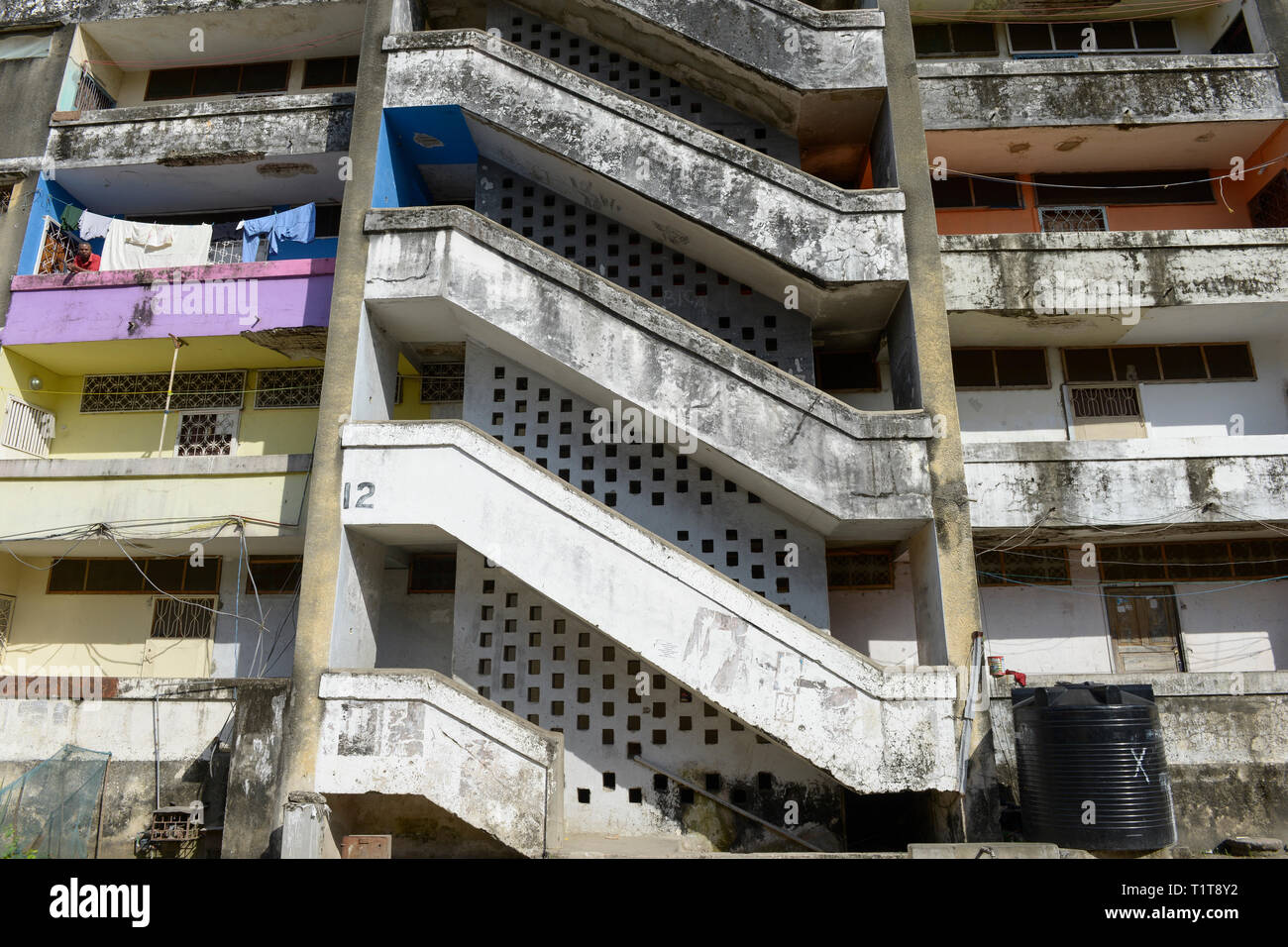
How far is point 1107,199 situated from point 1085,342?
2767 mm

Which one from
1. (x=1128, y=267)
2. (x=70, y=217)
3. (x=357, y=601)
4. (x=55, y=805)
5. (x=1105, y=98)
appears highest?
(x=1105, y=98)

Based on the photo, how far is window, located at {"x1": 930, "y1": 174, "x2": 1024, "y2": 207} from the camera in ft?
44.4

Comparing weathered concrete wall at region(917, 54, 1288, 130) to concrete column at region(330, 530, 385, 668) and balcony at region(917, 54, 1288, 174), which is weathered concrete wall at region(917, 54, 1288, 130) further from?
concrete column at region(330, 530, 385, 668)

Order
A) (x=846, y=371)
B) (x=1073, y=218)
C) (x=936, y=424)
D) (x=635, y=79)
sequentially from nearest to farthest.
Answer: (x=936, y=424) < (x=635, y=79) < (x=846, y=371) < (x=1073, y=218)

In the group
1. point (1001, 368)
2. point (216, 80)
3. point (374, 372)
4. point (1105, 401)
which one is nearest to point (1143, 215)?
point (1105, 401)

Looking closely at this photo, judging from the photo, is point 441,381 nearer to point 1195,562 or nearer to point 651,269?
point 651,269

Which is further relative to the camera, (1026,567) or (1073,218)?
(1073,218)

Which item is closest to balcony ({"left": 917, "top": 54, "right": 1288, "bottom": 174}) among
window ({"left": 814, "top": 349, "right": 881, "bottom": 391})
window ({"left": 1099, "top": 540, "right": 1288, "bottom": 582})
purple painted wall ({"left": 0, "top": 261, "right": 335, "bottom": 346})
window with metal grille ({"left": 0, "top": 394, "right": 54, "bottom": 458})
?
window ({"left": 814, "top": 349, "right": 881, "bottom": 391})

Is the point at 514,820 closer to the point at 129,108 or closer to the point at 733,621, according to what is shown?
the point at 733,621

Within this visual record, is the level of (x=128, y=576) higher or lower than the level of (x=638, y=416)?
lower

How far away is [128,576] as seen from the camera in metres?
13.4

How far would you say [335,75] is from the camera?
1496cm

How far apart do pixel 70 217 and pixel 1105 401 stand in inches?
679
